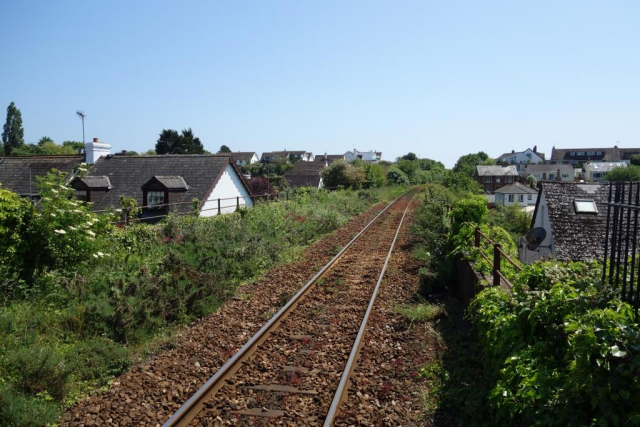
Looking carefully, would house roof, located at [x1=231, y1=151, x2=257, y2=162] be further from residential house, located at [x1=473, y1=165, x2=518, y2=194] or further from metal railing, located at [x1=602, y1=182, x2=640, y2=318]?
metal railing, located at [x1=602, y1=182, x2=640, y2=318]

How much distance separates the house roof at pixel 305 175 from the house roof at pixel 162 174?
31.4 m

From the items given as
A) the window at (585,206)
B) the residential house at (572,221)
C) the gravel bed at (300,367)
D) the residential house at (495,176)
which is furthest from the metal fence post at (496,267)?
the residential house at (495,176)

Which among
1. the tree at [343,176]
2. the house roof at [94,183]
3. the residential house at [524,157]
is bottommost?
the house roof at [94,183]

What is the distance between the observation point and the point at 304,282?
10727mm

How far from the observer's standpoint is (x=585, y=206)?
2542 cm

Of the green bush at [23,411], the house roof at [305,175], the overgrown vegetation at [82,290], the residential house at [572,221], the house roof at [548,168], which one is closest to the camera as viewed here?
the green bush at [23,411]

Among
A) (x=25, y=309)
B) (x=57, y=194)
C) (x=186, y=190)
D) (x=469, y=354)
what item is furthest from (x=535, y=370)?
(x=186, y=190)

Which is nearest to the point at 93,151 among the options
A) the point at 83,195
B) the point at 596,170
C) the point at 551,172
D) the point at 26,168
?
the point at 26,168

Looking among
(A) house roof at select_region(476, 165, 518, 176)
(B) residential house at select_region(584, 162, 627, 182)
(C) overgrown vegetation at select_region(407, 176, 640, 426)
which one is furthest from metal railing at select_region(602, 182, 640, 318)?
(B) residential house at select_region(584, 162, 627, 182)

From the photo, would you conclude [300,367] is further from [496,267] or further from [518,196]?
[518,196]

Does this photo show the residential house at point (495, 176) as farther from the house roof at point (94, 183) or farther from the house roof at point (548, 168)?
the house roof at point (94, 183)

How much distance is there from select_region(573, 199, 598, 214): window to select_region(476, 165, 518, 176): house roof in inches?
3039

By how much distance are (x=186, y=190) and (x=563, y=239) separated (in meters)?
20.2

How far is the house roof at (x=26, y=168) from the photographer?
26.4 m
